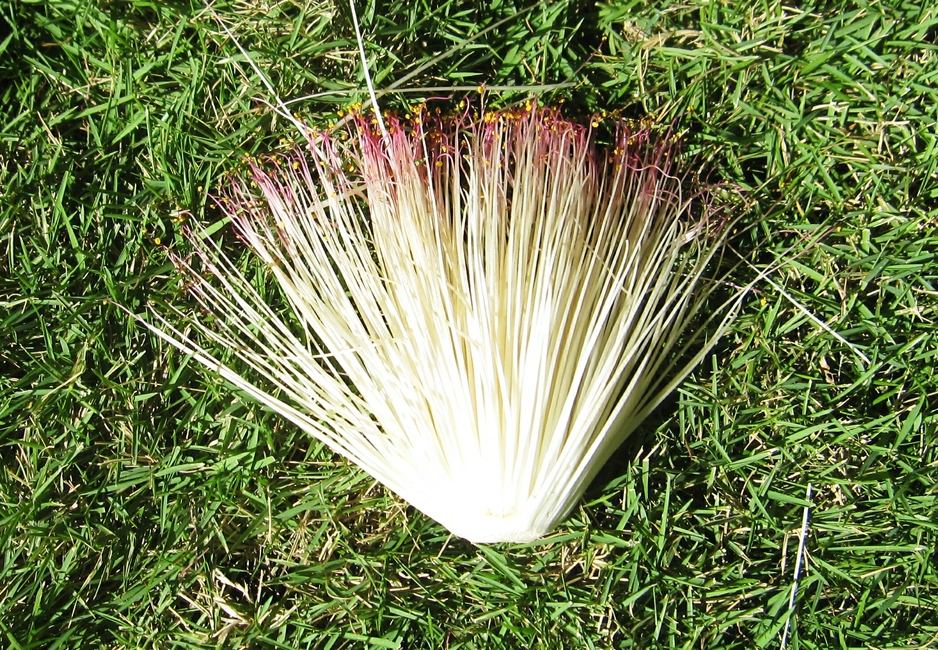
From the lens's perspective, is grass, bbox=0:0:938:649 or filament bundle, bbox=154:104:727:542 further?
grass, bbox=0:0:938:649

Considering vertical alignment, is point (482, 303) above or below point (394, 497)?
above

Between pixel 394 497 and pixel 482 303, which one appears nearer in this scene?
pixel 482 303

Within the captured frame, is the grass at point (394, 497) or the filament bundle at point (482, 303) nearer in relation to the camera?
the filament bundle at point (482, 303)

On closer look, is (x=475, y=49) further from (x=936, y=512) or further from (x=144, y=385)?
(x=936, y=512)
